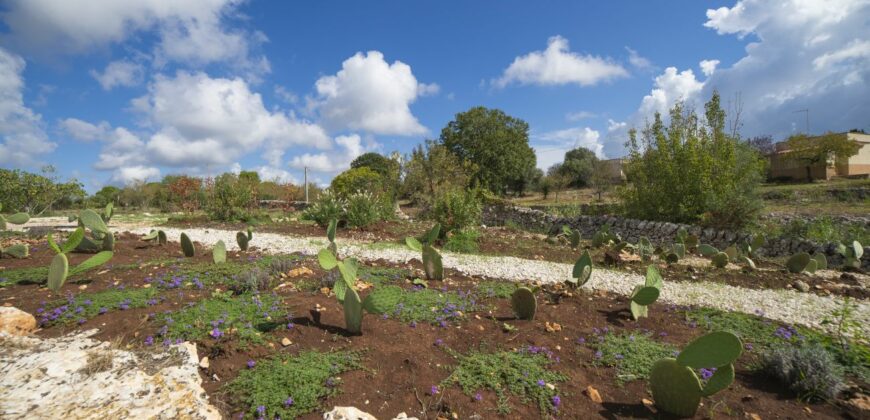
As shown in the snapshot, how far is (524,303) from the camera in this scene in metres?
3.51

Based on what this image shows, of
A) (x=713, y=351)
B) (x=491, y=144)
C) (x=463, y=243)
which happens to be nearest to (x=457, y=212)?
(x=463, y=243)

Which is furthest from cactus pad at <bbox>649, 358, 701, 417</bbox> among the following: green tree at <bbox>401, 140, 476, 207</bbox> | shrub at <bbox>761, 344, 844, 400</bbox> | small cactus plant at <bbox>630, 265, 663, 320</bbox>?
green tree at <bbox>401, 140, 476, 207</bbox>

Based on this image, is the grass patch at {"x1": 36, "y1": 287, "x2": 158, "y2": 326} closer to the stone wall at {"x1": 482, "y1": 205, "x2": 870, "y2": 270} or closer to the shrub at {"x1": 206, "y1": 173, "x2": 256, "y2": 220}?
the shrub at {"x1": 206, "y1": 173, "x2": 256, "y2": 220}

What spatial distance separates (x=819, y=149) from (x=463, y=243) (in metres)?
A: 34.6

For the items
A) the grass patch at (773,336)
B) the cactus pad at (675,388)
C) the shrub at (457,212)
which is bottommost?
the grass patch at (773,336)

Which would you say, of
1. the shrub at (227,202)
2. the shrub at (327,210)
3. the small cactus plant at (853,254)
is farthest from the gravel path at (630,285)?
the shrub at (227,202)

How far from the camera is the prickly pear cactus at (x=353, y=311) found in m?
3.03

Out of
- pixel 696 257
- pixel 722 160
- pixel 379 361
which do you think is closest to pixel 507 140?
pixel 722 160

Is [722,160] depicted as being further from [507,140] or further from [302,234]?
[507,140]

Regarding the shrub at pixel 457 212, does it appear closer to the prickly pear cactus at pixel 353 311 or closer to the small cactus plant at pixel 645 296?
the small cactus plant at pixel 645 296

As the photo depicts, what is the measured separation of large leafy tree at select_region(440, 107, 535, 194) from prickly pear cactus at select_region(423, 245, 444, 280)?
3032 cm

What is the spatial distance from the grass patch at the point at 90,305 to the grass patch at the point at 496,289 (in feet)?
10.6

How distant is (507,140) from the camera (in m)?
37.1

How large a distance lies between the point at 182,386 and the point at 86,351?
872 mm
